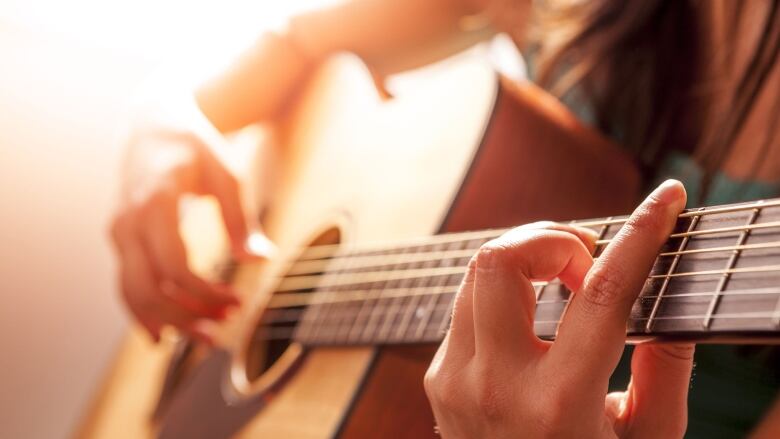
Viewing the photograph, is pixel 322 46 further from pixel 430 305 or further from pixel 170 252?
pixel 430 305

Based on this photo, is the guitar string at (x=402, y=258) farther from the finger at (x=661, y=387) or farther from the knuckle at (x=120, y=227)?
the knuckle at (x=120, y=227)

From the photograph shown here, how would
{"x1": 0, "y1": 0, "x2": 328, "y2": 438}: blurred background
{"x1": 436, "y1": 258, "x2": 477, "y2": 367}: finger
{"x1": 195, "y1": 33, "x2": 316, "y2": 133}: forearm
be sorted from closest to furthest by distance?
1. {"x1": 436, "y1": 258, "x2": 477, "y2": 367}: finger
2. {"x1": 195, "y1": 33, "x2": 316, "y2": 133}: forearm
3. {"x1": 0, "y1": 0, "x2": 328, "y2": 438}: blurred background

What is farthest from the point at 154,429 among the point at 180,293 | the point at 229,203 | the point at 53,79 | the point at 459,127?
the point at 53,79

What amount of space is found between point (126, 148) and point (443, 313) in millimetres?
662

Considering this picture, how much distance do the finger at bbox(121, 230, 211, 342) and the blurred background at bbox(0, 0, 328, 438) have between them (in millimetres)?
712

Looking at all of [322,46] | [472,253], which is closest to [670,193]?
[472,253]

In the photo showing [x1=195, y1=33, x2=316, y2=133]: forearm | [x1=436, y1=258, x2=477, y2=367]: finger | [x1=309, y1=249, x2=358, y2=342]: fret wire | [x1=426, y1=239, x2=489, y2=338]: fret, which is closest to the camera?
[x1=436, y1=258, x2=477, y2=367]: finger

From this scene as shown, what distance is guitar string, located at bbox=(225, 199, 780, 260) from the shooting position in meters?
0.41

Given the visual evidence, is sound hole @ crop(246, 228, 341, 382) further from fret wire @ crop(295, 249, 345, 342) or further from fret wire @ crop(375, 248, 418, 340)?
fret wire @ crop(375, 248, 418, 340)

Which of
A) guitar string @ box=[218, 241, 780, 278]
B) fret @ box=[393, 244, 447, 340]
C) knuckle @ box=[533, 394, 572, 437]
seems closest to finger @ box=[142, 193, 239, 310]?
guitar string @ box=[218, 241, 780, 278]

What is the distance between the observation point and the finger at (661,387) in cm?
47

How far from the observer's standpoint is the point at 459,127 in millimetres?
856

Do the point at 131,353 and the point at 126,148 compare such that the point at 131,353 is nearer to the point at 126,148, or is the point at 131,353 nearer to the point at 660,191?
the point at 126,148

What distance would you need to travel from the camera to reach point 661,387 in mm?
473
